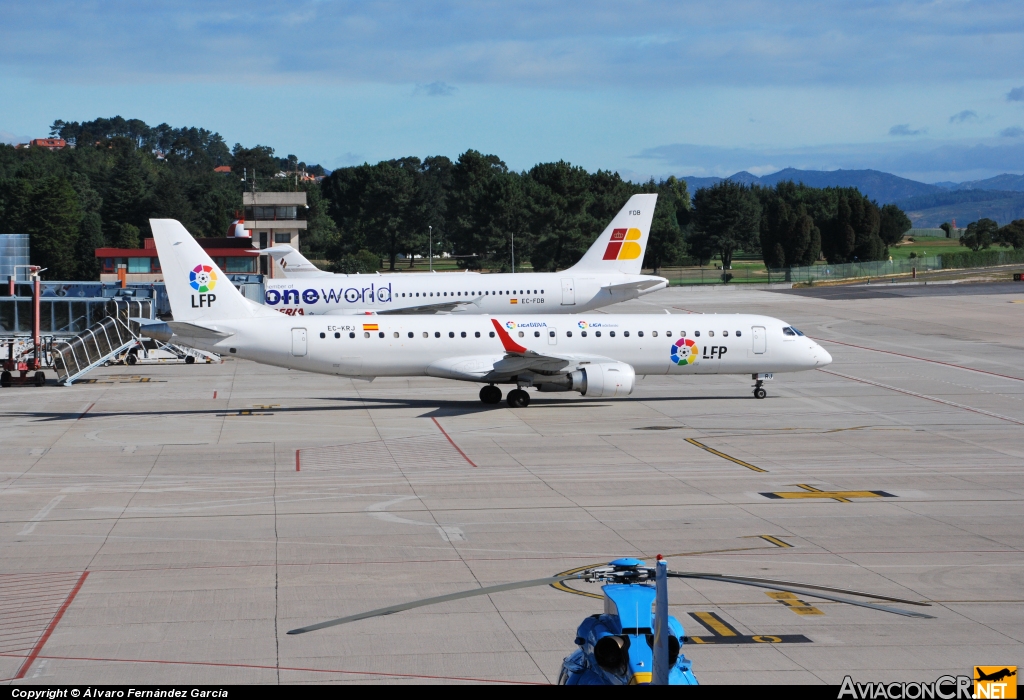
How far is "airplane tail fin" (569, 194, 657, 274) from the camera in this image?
63.2 m

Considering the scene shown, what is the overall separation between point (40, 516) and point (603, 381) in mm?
19931

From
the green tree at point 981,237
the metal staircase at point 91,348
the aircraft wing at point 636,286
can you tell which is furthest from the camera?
the green tree at point 981,237

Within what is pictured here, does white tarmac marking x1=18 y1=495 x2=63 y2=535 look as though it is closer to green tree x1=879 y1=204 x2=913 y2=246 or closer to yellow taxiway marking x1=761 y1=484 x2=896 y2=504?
yellow taxiway marking x1=761 y1=484 x2=896 y2=504

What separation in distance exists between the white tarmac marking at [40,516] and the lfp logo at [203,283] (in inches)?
526

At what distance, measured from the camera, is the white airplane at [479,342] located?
121 ft

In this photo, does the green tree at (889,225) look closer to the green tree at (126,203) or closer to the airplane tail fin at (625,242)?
the airplane tail fin at (625,242)

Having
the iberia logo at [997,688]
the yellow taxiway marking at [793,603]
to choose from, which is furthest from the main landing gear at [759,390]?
the iberia logo at [997,688]

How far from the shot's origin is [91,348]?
48719 mm

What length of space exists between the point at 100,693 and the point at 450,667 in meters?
5.56

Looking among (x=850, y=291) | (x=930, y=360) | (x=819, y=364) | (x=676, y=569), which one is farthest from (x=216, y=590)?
(x=850, y=291)

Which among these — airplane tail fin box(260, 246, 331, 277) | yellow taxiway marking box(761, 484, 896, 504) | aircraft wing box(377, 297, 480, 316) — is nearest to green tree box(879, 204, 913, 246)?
airplane tail fin box(260, 246, 331, 277)

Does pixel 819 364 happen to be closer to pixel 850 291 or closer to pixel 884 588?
pixel 884 588

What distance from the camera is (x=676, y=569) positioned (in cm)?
1819

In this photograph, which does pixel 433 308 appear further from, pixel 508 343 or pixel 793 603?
pixel 793 603
